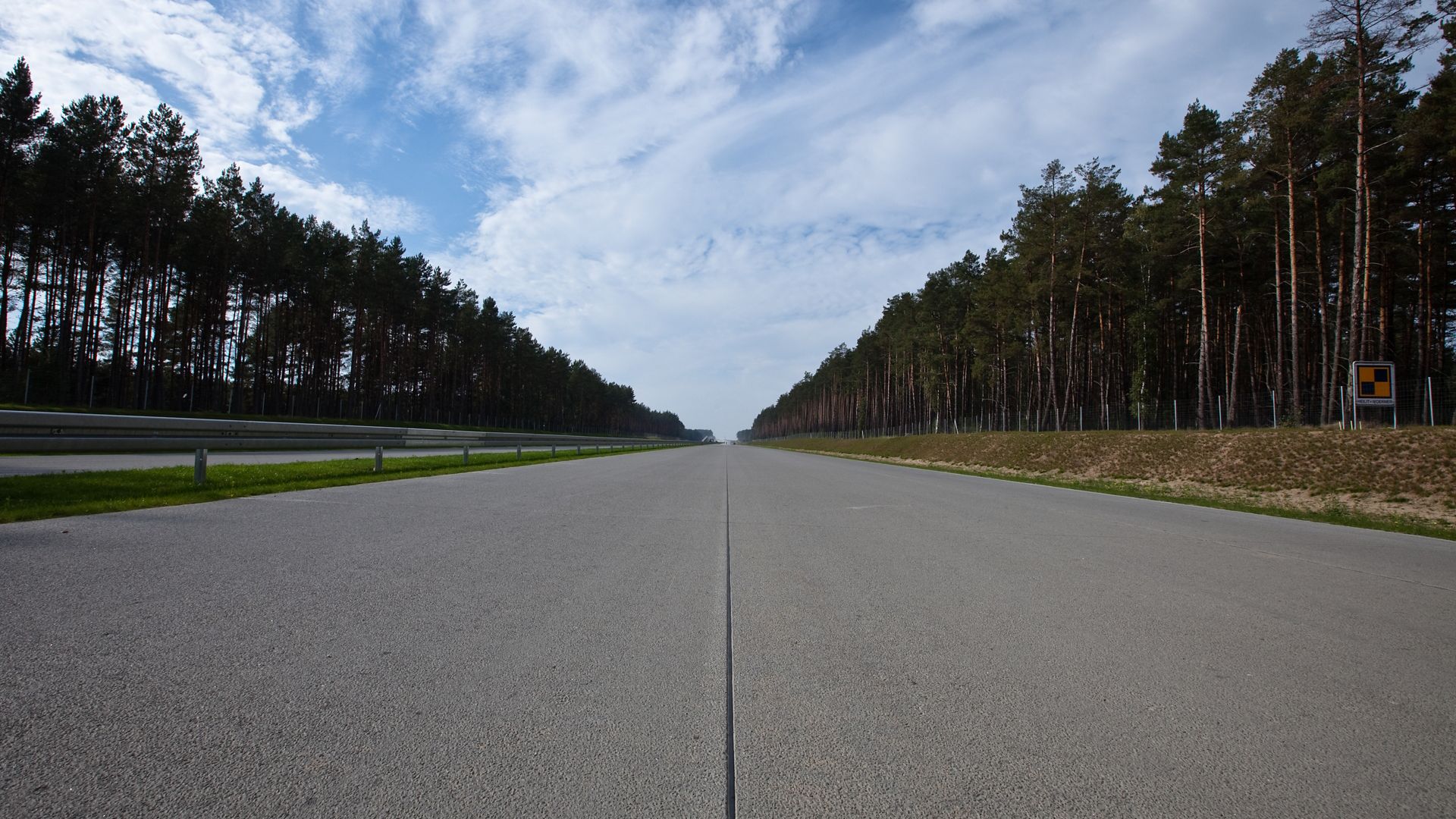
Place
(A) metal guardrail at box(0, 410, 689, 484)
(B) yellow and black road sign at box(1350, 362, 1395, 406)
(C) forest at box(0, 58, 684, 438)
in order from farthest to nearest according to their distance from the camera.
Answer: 1. (C) forest at box(0, 58, 684, 438)
2. (B) yellow and black road sign at box(1350, 362, 1395, 406)
3. (A) metal guardrail at box(0, 410, 689, 484)

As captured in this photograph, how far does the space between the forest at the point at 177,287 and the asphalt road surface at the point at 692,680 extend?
3865 cm

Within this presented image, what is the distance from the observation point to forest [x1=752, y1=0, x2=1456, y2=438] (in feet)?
70.2

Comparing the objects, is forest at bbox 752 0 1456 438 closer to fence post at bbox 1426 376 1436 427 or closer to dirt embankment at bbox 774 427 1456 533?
fence post at bbox 1426 376 1436 427

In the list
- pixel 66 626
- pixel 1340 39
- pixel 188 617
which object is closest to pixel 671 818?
pixel 188 617

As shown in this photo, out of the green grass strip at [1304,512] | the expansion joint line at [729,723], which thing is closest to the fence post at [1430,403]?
the green grass strip at [1304,512]

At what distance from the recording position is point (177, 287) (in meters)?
41.6

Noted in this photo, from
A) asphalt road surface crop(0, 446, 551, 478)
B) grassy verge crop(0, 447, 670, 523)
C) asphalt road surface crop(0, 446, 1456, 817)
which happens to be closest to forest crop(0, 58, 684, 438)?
asphalt road surface crop(0, 446, 551, 478)

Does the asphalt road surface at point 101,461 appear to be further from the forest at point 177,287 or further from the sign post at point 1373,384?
the sign post at point 1373,384

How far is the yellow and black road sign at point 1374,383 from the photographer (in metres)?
17.7

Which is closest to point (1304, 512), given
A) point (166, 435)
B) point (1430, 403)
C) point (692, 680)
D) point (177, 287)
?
point (1430, 403)

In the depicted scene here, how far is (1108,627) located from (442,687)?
4011 mm

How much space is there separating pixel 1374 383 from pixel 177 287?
59.8 metres

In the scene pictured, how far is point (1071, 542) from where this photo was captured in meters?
7.65

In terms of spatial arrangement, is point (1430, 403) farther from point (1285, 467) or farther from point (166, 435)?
point (166, 435)
